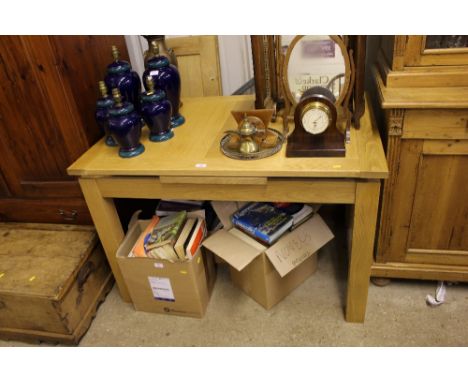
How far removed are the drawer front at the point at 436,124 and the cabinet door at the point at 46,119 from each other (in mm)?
1134

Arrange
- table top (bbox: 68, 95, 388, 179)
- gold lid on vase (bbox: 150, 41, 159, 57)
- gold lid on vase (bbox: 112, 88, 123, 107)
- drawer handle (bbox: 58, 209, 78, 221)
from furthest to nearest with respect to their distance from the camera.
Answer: drawer handle (bbox: 58, 209, 78, 221) < gold lid on vase (bbox: 150, 41, 159, 57) < gold lid on vase (bbox: 112, 88, 123, 107) < table top (bbox: 68, 95, 388, 179)

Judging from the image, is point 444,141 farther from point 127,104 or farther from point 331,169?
point 127,104

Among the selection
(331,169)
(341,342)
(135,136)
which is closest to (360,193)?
(331,169)

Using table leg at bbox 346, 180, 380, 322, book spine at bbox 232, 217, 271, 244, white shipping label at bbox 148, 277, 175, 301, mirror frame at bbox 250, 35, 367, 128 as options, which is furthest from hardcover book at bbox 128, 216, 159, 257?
table leg at bbox 346, 180, 380, 322

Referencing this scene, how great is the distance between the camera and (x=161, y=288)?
60.0 inches

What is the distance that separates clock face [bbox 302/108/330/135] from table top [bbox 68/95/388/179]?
0.32 ft

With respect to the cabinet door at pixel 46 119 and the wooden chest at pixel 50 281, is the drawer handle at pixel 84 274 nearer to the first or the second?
the wooden chest at pixel 50 281

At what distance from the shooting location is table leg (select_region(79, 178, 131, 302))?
1.38 m

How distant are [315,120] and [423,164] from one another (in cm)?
40

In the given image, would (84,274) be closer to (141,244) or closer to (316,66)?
(141,244)

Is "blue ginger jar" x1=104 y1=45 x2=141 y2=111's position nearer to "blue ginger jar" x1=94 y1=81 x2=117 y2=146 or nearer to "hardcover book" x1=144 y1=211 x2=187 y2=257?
"blue ginger jar" x1=94 y1=81 x2=117 y2=146

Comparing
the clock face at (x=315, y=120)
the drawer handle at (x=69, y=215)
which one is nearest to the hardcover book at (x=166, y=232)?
the drawer handle at (x=69, y=215)

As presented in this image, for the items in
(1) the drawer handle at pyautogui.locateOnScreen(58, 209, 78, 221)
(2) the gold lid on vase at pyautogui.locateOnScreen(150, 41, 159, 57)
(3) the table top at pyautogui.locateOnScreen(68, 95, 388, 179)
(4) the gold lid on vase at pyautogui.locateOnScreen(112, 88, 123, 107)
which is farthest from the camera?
(1) the drawer handle at pyautogui.locateOnScreen(58, 209, 78, 221)

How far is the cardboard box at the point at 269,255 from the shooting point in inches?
56.3
